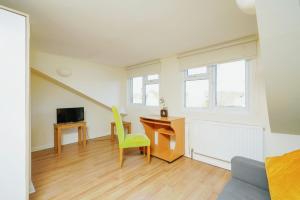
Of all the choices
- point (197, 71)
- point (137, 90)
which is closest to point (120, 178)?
point (197, 71)

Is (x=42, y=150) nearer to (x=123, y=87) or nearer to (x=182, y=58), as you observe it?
(x=123, y=87)

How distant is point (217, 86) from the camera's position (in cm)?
266

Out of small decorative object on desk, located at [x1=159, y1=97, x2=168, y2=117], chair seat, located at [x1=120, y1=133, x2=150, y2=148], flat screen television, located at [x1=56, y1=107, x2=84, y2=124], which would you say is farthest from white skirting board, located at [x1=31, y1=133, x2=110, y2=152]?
small decorative object on desk, located at [x1=159, y1=97, x2=168, y2=117]

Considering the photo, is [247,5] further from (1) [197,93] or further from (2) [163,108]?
(2) [163,108]

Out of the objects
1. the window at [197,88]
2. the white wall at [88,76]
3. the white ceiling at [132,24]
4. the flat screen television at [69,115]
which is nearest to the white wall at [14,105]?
the white ceiling at [132,24]

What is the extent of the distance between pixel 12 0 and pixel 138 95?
3037 millimetres

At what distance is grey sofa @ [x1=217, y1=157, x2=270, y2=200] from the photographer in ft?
3.75

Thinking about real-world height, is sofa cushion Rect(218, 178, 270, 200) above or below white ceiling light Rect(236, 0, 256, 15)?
below

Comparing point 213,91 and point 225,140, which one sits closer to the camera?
point 225,140

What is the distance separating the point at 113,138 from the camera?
160 inches

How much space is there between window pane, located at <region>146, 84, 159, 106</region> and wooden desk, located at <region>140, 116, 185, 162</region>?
69cm

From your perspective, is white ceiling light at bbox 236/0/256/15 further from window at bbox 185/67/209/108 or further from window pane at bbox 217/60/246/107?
window at bbox 185/67/209/108

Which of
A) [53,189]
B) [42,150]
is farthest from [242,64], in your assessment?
[42,150]

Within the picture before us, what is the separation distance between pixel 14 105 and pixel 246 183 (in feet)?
7.46
